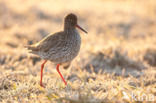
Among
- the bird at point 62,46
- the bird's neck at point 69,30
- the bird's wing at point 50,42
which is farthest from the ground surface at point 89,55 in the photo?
the bird's neck at point 69,30

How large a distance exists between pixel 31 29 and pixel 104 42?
286 cm

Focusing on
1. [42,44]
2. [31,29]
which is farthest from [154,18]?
[42,44]

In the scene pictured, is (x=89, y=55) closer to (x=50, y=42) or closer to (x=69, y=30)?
(x=69, y=30)

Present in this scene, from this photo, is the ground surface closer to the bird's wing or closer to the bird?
the bird

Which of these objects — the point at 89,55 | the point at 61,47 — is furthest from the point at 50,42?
the point at 89,55

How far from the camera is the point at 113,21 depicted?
11.8 meters

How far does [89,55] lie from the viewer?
25.3ft

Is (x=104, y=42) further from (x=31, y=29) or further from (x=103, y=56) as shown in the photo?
(x=31, y=29)

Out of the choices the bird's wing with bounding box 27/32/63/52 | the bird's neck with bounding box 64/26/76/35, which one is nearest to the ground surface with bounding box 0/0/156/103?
the bird's wing with bounding box 27/32/63/52

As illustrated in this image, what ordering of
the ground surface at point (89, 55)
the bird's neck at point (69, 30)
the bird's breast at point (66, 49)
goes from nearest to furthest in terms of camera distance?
the ground surface at point (89, 55) → the bird's breast at point (66, 49) → the bird's neck at point (69, 30)

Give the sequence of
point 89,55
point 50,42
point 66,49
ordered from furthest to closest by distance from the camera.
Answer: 1. point 89,55
2. point 50,42
3. point 66,49

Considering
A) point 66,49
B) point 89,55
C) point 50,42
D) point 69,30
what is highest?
point 69,30

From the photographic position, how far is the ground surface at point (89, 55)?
4.46 meters

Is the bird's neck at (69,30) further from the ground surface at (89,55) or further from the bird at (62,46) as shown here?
the ground surface at (89,55)
